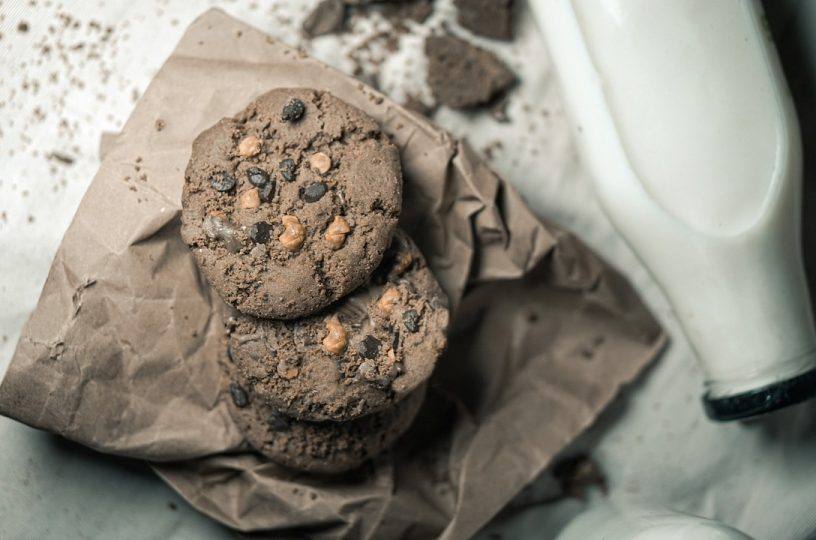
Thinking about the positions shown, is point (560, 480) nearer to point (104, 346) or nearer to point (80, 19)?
point (104, 346)

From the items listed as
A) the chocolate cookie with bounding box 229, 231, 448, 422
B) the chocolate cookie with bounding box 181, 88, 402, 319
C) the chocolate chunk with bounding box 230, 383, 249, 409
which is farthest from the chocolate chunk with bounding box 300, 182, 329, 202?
the chocolate chunk with bounding box 230, 383, 249, 409

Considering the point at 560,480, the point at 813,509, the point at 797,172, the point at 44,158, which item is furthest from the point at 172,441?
the point at 813,509

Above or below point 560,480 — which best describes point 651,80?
above

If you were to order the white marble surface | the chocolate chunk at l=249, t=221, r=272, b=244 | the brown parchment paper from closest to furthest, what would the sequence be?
the chocolate chunk at l=249, t=221, r=272, b=244, the brown parchment paper, the white marble surface

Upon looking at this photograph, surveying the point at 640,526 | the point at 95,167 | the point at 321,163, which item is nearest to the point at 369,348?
the point at 321,163

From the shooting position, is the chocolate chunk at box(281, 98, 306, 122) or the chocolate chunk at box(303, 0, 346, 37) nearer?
the chocolate chunk at box(281, 98, 306, 122)

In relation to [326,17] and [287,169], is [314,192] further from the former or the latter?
[326,17]

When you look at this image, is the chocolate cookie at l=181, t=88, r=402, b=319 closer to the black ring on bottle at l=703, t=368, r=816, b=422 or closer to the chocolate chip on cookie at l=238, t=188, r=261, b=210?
the chocolate chip on cookie at l=238, t=188, r=261, b=210
